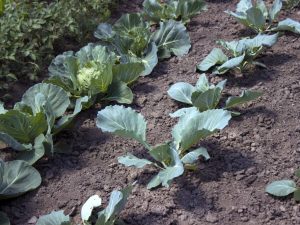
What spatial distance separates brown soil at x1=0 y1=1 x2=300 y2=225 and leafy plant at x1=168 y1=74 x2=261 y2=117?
13cm

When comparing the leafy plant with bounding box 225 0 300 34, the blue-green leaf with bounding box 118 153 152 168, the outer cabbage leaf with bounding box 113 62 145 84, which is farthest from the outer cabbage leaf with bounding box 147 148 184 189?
the leafy plant with bounding box 225 0 300 34

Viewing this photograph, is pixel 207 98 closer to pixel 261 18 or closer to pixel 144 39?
pixel 144 39

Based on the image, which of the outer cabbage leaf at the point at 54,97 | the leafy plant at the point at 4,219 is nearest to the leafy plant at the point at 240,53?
the outer cabbage leaf at the point at 54,97

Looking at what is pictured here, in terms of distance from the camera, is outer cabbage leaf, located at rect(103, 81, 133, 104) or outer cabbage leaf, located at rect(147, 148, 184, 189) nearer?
outer cabbage leaf, located at rect(147, 148, 184, 189)

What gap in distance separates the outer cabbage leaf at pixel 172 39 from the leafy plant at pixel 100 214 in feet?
5.85

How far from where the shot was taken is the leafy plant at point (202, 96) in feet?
10.6

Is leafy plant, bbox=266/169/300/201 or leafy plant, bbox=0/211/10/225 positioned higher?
leafy plant, bbox=0/211/10/225

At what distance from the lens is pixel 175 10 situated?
450 centimetres

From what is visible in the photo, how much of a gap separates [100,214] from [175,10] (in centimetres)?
243

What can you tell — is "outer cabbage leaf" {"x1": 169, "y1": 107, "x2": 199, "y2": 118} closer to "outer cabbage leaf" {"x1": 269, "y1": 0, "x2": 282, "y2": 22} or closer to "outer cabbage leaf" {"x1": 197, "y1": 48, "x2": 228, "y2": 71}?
"outer cabbage leaf" {"x1": 197, "y1": 48, "x2": 228, "y2": 71}

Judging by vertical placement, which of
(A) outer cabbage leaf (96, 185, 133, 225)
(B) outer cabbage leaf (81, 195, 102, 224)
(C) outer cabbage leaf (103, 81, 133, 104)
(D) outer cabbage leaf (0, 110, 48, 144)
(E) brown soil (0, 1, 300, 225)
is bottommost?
(E) brown soil (0, 1, 300, 225)

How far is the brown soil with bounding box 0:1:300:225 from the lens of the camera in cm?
273

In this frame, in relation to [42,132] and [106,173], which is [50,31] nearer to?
[42,132]

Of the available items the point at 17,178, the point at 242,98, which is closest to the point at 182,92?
the point at 242,98
